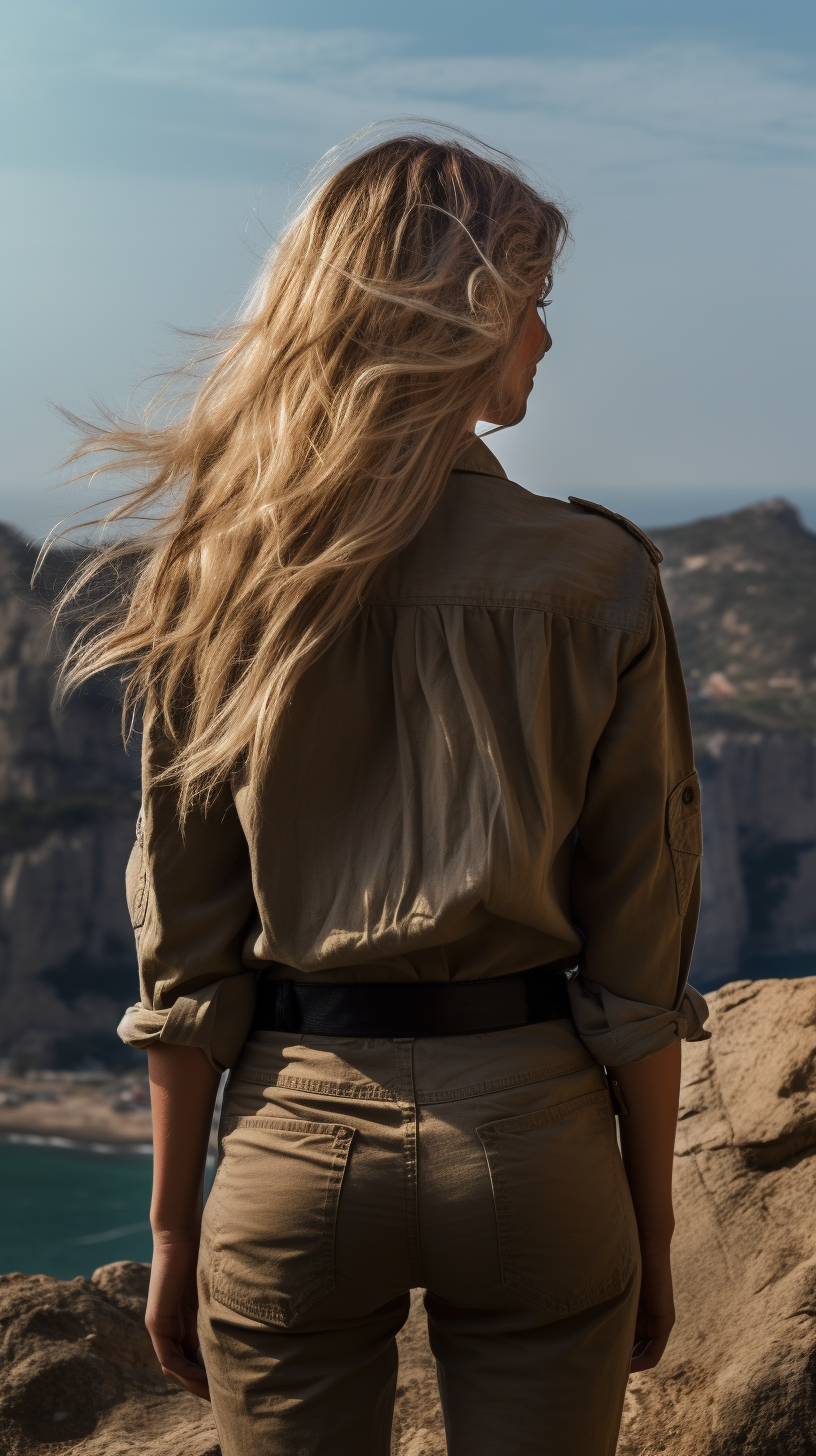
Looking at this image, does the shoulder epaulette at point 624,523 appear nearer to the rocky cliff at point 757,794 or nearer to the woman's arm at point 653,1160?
the woman's arm at point 653,1160

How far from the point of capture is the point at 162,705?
1.35 metres

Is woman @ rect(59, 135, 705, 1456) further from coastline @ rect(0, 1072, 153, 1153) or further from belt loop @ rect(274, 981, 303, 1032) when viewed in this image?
coastline @ rect(0, 1072, 153, 1153)

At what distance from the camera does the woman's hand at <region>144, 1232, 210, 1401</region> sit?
142 cm

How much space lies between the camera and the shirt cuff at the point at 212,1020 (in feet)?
4.38

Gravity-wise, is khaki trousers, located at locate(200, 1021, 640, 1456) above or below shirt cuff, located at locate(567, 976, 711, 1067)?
below

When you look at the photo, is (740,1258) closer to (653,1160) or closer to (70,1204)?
(653,1160)

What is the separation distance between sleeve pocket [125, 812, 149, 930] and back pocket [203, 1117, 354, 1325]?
29cm

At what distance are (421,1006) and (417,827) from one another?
6.9 inches

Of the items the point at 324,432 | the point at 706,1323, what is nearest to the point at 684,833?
the point at 324,432

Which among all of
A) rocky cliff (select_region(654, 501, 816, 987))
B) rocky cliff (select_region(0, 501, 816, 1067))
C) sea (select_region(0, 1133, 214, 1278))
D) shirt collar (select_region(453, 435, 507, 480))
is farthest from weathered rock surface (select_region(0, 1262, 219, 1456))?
rocky cliff (select_region(654, 501, 816, 987))

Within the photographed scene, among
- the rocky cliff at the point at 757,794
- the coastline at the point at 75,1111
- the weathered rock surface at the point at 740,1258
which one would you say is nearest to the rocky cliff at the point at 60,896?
the coastline at the point at 75,1111

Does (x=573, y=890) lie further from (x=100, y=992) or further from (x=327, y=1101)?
(x=100, y=992)

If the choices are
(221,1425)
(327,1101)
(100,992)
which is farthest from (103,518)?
(100,992)

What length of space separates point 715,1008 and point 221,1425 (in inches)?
73.5
